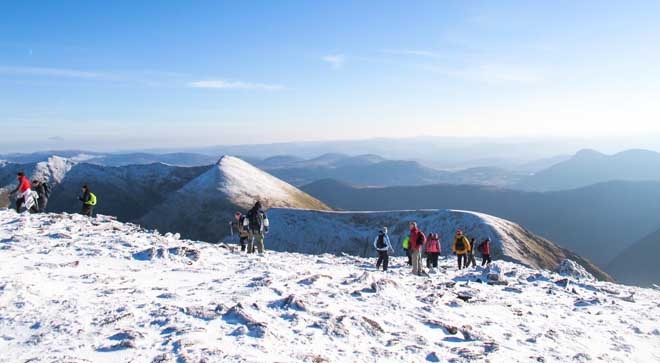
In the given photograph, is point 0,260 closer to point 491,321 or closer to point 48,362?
point 48,362

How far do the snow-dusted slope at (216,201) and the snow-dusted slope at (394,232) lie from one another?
A: 19.1 meters

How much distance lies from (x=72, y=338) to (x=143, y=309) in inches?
80.3

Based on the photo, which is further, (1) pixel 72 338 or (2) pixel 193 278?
(2) pixel 193 278

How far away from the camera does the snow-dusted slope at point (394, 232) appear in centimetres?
7450

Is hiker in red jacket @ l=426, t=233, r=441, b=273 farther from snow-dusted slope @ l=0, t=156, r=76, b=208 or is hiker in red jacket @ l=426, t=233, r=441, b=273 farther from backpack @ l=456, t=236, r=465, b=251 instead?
snow-dusted slope @ l=0, t=156, r=76, b=208

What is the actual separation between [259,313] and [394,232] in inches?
2807

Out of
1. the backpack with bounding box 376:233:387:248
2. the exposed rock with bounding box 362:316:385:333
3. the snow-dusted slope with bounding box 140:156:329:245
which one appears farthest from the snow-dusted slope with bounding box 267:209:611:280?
the exposed rock with bounding box 362:316:385:333

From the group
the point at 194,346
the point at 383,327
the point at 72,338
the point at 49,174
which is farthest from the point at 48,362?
the point at 49,174

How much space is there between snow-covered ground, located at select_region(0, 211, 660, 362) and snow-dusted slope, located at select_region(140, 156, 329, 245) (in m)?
80.6

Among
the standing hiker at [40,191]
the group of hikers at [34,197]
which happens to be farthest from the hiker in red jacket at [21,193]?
the standing hiker at [40,191]

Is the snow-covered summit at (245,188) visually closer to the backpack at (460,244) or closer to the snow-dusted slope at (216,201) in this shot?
the snow-dusted slope at (216,201)

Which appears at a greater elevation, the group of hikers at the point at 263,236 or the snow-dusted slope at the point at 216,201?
the group of hikers at the point at 263,236

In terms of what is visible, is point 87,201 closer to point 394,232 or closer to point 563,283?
point 563,283

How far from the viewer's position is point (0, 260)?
14.5 m
